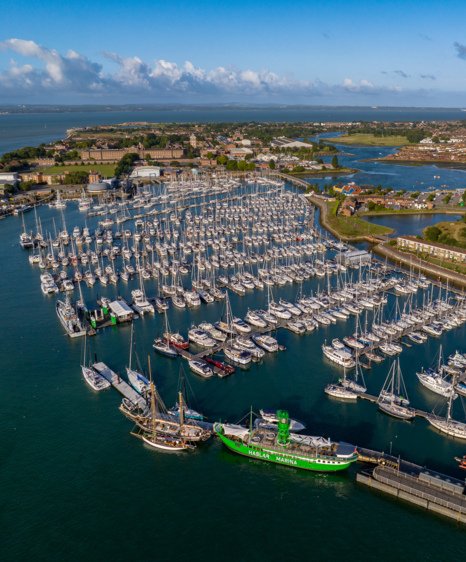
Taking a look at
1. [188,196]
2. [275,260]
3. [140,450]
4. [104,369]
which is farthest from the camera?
[188,196]

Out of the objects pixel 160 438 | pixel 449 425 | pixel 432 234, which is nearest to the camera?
pixel 160 438

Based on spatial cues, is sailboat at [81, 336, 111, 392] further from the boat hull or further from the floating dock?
the floating dock

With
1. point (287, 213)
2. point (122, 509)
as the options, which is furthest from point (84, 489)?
point (287, 213)

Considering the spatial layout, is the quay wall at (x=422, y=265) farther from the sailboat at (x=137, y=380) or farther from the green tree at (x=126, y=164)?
the green tree at (x=126, y=164)

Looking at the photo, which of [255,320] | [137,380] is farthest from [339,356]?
[137,380]

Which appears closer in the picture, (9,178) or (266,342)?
(266,342)

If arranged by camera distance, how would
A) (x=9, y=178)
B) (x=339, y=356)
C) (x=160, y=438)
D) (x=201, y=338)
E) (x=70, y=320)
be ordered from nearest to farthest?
(x=160, y=438) → (x=339, y=356) → (x=201, y=338) → (x=70, y=320) → (x=9, y=178)

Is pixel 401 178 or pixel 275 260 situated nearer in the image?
pixel 275 260

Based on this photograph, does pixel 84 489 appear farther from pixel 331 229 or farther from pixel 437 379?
pixel 331 229

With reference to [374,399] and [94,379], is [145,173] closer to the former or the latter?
[94,379]
